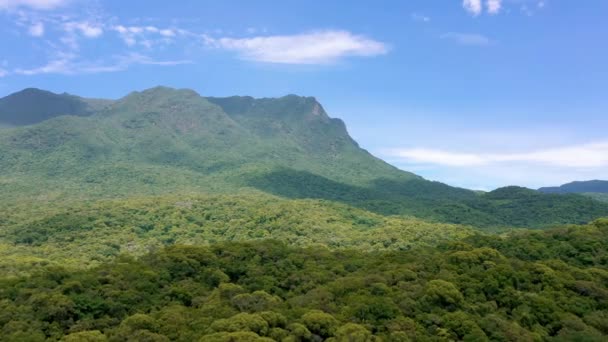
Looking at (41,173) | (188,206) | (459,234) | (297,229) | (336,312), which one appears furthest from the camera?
(41,173)

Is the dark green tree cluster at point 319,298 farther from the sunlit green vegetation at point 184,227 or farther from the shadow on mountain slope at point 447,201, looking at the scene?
the shadow on mountain slope at point 447,201

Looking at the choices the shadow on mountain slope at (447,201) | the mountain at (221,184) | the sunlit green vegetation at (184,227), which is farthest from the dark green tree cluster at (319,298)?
the shadow on mountain slope at (447,201)

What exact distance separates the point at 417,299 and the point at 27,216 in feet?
283

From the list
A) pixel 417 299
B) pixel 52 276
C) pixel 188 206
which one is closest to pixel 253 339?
pixel 417 299

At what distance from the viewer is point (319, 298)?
33.8 metres

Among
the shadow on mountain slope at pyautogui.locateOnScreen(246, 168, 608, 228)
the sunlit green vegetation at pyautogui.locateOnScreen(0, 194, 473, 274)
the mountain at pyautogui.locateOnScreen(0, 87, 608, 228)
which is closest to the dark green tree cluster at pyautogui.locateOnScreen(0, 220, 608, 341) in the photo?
the sunlit green vegetation at pyautogui.locateOnScreen(0, 194, 473, 274)

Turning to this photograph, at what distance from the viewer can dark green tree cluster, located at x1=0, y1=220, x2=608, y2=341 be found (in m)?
28.7

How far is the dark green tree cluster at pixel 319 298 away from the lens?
28734 mm

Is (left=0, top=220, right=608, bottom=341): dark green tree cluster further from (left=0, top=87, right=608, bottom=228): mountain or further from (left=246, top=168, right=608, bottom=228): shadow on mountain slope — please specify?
(left=246, top=168, right=608, bottom=228): shadow on mountain slope

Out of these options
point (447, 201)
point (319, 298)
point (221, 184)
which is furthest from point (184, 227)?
point (447, 201)

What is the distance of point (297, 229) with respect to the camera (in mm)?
87000

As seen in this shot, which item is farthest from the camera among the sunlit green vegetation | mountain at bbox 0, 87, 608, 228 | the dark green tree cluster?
mountain at bbox 0, 87, 608, 228

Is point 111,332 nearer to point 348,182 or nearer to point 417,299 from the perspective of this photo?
point 417,299

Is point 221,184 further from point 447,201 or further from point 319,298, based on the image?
point 319,298
